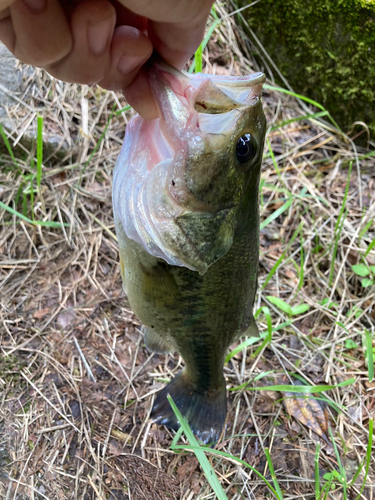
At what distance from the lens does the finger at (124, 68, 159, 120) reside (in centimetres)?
101

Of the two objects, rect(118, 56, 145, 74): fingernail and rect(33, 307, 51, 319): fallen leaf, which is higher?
rect(118, 56, 145, 74): fingernail

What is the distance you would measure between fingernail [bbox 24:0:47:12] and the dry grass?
1489 mm

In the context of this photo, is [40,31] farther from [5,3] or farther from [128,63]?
[128,63]

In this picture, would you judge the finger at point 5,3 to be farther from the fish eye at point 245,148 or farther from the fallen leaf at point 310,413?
the fallen leaf at point 310,413

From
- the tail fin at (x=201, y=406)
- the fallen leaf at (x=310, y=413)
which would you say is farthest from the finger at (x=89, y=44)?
the fallen leaf at (x=310, y=413)

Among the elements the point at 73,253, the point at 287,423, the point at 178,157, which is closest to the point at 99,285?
the point at 73,253

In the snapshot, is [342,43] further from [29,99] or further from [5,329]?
[5,329]

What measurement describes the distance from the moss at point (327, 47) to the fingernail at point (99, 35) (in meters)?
2.39

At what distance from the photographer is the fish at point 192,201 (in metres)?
1.03

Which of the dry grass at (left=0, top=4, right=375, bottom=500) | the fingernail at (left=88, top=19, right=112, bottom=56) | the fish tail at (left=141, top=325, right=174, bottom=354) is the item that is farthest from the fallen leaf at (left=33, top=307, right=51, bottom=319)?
the fingernail at (left=88, top=19, right=112, bottom=56)

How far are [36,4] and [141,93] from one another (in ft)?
0.98

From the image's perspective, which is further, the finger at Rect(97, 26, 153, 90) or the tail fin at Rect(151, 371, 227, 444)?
the tail fin at Rect(151, 371, 227, 444)

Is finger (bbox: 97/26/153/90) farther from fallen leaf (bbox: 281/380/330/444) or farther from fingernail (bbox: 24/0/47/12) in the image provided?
fallen leaf (bbox: 281/380/330/444)

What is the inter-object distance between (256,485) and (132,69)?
1826 mm
